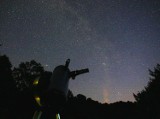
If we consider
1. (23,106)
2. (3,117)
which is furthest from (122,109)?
(3,117)

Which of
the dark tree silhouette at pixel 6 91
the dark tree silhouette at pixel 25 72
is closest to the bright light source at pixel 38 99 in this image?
the dark tree silhouette at pixel 6 91

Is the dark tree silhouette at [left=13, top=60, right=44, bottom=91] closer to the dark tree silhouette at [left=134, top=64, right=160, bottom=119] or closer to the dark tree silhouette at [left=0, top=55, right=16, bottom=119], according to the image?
the dark tree silhouette at [left=0, top=55, right=16, bottom=119]

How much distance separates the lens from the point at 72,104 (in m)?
35.8

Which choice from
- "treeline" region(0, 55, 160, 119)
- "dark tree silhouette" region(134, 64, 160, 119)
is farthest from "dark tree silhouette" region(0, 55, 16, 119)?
"dark tree silhouette" region(134, 64, 160, 119)

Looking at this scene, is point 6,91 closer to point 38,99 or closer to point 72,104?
point 72,104

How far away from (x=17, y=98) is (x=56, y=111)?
27818 mm

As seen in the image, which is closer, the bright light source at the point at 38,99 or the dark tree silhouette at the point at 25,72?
the bright light source at the point at 38,99

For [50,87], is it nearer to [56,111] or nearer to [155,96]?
[56,111]

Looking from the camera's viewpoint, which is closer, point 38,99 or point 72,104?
point 38,99

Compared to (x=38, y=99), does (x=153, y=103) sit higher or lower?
higher

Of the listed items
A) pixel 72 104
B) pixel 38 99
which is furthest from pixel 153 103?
pixel 38 99

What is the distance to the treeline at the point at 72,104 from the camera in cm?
2480

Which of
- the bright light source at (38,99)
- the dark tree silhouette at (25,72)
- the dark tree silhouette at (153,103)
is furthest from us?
the dark tree silhouette at (25,72)

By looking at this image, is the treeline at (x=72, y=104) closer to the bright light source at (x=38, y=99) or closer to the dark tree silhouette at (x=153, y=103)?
the dark tree silhouette at (x=153, y=103)
